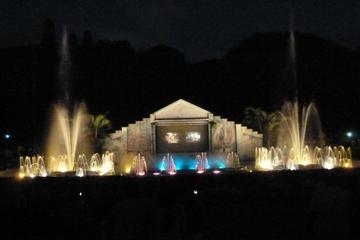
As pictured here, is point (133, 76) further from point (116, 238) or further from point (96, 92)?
point (116, 238)

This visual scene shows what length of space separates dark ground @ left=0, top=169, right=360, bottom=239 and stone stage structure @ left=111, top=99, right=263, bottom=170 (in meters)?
13.6

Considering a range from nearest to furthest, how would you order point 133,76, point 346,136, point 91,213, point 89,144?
point 91,213, point 89,144, point 346,136, point 133,76

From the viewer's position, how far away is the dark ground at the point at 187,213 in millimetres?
8844

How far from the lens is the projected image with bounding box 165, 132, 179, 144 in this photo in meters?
31.2

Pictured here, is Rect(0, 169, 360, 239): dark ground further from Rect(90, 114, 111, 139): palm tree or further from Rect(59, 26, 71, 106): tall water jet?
Rect(59, 26, 71, 106): tall water jet

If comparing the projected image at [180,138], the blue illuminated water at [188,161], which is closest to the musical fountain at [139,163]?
the blue illuminated water at [188,161]

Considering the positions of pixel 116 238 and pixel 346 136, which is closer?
pixel 116 238

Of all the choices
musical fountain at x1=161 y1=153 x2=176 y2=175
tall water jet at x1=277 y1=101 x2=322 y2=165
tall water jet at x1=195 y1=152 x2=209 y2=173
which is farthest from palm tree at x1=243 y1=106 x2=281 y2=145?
musical fountain at x1=161 y1=153 x2=176 y2=175

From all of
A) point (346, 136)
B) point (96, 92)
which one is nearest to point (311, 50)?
point (346, 136)

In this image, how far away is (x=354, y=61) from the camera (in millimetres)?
45344

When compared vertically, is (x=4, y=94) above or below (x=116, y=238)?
above

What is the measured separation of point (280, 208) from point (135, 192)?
414 centimetres

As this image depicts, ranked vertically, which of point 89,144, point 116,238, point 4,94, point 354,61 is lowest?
point 116,238

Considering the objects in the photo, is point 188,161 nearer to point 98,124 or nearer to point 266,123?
point 266,123
